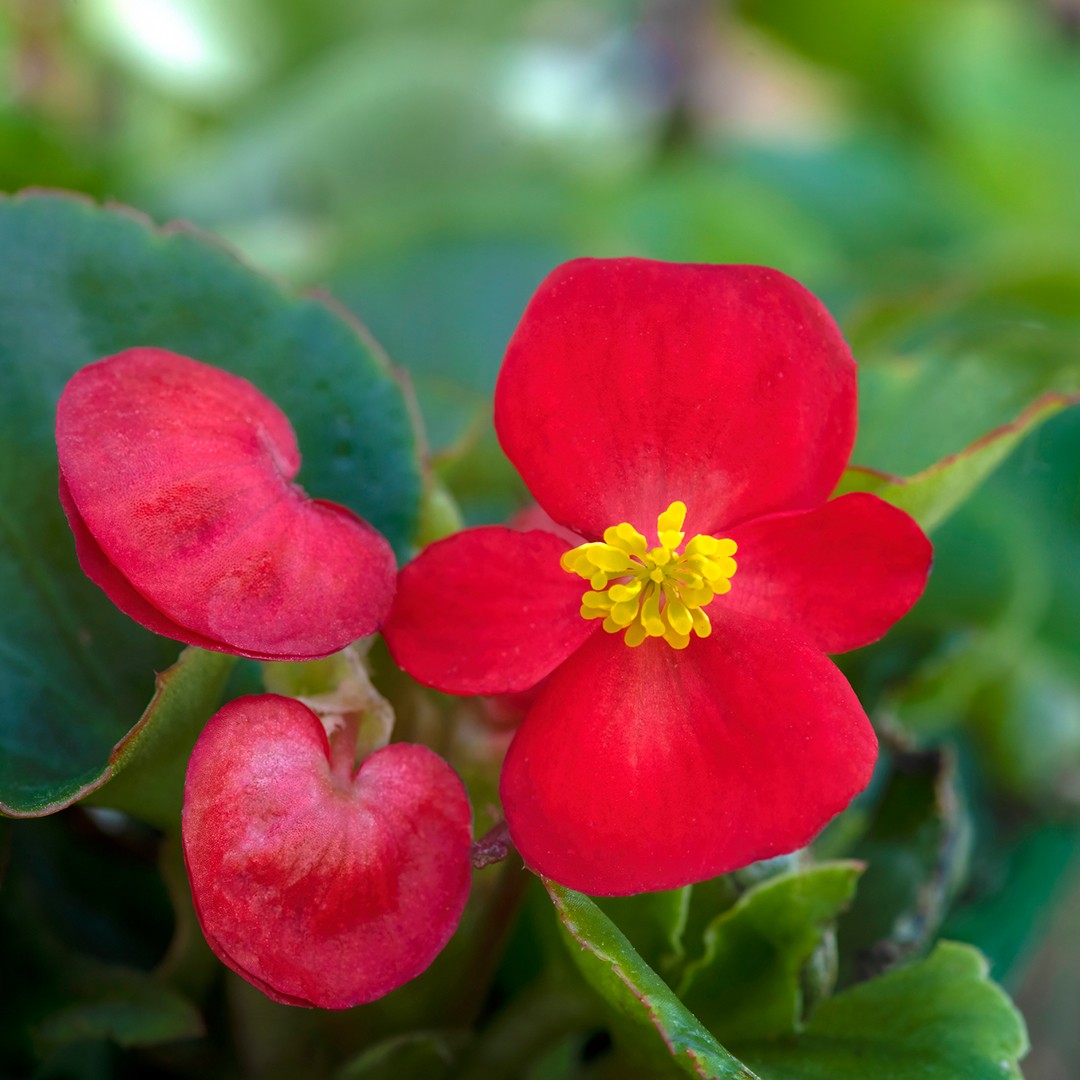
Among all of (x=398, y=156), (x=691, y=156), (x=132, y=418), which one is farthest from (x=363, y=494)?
(x=691, y=156)

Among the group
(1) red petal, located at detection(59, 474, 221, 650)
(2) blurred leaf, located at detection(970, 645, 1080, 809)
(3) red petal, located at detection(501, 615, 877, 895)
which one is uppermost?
(1) red petal, located at detection(59, 474, 221, 650)

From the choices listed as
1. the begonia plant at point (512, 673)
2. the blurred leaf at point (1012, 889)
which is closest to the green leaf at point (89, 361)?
the begonia plant at point (512, 673)

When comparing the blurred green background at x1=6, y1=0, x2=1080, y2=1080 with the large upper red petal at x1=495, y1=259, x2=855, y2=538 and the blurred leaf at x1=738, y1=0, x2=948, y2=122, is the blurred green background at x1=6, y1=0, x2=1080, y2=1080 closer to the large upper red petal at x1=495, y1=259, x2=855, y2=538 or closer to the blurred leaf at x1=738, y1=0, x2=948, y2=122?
the blurred leaf at x1=738, y1=0, x2=948, y2=122

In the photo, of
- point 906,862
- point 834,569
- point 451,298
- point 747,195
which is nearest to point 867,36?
point 747,195

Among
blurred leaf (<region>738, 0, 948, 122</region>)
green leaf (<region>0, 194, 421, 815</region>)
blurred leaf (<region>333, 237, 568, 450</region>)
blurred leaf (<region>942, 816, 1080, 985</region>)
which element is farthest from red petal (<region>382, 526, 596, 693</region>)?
blurred leaf (<region>738, 0, 948, 122</region>)

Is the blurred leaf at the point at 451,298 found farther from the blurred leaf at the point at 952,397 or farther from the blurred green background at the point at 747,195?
the blurred leaf at the point at 952,397

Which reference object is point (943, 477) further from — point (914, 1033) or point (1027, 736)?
point (1027, 736)
